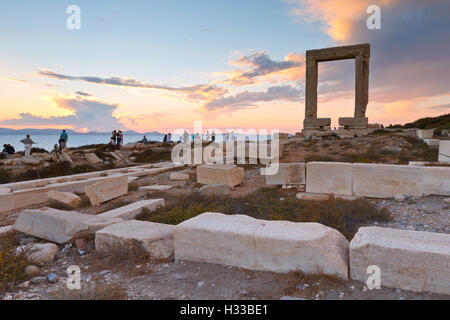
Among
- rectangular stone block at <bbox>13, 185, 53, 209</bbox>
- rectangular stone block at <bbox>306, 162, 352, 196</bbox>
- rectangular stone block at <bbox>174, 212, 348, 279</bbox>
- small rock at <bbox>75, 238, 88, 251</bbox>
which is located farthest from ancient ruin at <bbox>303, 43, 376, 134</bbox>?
small rock at <bbox>75, 238, 88, 251</bbox>

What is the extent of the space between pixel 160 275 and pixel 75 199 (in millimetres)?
6134

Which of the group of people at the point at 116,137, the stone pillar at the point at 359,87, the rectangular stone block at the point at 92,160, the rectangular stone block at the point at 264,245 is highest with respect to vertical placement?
the stone pillar at the point at 359,87

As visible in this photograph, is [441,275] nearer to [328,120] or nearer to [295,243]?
[295,243]

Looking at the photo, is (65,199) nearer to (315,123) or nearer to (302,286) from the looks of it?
(302,286)

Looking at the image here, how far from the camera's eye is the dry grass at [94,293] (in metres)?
2.75

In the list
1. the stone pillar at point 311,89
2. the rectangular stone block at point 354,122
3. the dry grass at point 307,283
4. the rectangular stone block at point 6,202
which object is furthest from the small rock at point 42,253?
the rectangular stone block at point 354,122

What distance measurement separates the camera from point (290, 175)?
824 cm

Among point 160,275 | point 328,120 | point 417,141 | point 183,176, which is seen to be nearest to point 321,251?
point 160,275

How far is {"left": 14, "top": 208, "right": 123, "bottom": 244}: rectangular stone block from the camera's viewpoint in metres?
4.61

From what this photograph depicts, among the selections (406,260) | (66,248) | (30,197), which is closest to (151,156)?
(30,197)

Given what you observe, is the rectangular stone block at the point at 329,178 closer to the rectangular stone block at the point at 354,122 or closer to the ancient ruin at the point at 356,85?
the ancient ruin at the point at 356,85

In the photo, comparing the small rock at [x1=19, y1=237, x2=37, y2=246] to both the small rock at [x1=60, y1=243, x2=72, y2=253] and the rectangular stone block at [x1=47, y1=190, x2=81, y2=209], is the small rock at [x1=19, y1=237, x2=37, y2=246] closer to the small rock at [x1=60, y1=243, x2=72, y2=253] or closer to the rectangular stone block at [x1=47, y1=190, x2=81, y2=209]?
the small rock at [x1=60, y1=243, x2=72, y2=253]

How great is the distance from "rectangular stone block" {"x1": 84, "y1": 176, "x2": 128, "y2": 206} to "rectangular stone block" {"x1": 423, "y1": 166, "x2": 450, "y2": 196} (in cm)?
834

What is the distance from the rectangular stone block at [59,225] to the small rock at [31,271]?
1.01 metres
